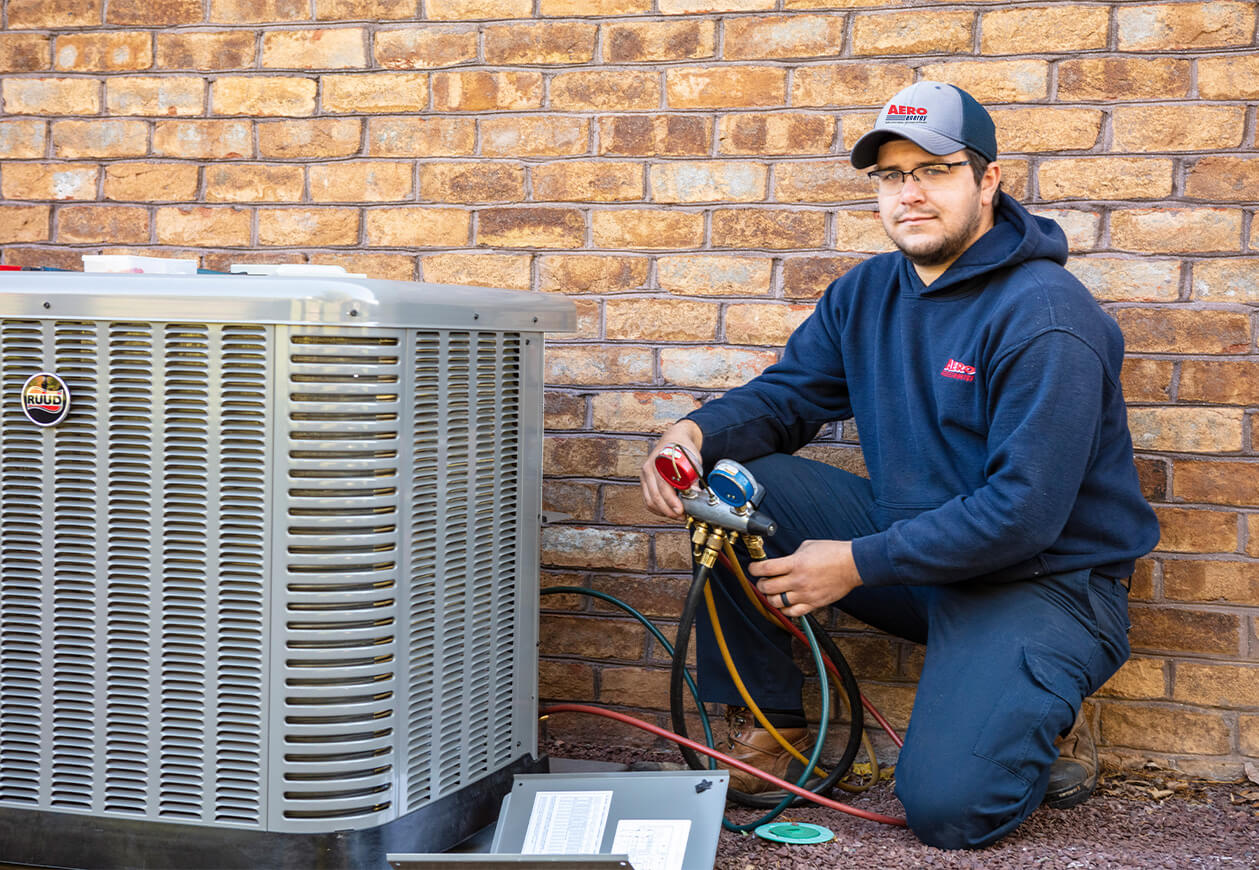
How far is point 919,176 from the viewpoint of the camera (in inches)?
76.1

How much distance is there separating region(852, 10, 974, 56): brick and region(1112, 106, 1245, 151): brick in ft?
1.04

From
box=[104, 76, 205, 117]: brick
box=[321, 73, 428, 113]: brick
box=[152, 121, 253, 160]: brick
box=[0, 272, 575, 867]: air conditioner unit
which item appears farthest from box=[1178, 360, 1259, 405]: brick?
box=[104, 76, 205, 117]: brick

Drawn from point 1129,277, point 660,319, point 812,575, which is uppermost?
point 1129,277

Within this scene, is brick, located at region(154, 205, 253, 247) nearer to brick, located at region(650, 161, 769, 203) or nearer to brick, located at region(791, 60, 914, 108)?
brick, located at region(650, 161, 769, 203)

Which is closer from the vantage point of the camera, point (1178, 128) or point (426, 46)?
point (1178, 128)

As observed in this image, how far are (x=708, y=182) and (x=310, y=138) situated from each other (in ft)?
2.77

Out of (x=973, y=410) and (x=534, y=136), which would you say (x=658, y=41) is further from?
(x=973, y=410)

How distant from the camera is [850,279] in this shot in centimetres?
212

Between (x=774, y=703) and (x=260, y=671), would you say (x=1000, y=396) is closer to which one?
(x=774, y=703)

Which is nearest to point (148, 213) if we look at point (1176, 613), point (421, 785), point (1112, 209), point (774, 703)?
point (421, 785)

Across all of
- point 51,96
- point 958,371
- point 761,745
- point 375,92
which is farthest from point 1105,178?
point 51,96

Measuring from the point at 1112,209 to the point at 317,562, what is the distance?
5.09 ft

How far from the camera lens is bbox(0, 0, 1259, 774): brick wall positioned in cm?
212

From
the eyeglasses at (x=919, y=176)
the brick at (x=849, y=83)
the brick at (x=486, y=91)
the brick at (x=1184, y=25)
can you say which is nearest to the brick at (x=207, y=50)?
the brick at (x=486, y=91)
